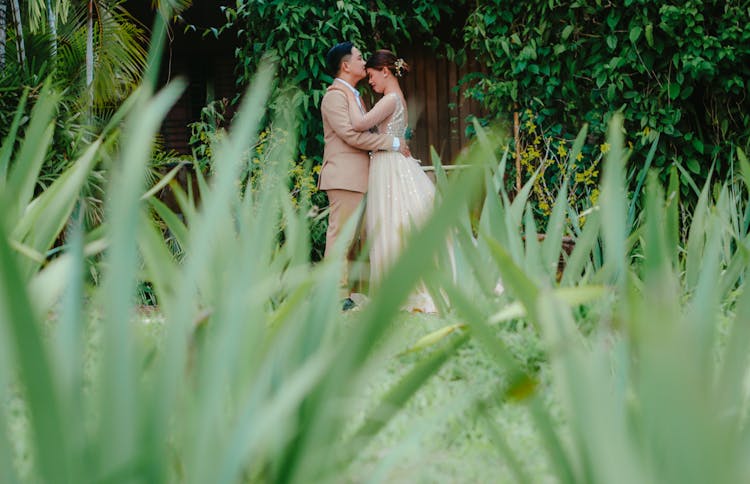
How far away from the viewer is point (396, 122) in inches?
191

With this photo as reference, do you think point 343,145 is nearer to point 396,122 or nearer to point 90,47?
point 396,122

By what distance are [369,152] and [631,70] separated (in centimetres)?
183

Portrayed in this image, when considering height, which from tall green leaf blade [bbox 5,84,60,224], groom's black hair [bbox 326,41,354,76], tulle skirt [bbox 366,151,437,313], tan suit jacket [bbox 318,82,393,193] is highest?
groom's black hair [bbox 326,41,354,76]

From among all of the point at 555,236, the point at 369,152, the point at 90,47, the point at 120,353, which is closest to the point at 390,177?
the point at 369,152

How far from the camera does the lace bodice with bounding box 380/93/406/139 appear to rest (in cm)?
481

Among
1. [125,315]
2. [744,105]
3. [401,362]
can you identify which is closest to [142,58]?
[744,105]

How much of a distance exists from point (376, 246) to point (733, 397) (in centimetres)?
432

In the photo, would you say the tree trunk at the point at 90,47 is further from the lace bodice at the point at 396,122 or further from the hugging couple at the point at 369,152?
the lace bodice at the point at 396,122

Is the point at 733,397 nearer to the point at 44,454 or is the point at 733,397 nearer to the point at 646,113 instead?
the point at 44,454

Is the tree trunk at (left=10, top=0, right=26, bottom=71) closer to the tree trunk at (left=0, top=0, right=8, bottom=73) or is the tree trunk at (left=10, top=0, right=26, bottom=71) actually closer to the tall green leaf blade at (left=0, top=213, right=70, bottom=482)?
Result: the tree trunk at (left=0, top=0, right=8, bottom=73)

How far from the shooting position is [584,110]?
18.5ft

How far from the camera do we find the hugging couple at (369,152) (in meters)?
4.68

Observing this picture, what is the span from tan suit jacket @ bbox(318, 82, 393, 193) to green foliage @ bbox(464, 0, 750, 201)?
4.29 ft

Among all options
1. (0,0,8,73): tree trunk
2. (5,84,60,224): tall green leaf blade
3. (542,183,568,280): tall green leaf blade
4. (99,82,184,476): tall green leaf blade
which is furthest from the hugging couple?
(99,82,184,476): tall green leaf blade
